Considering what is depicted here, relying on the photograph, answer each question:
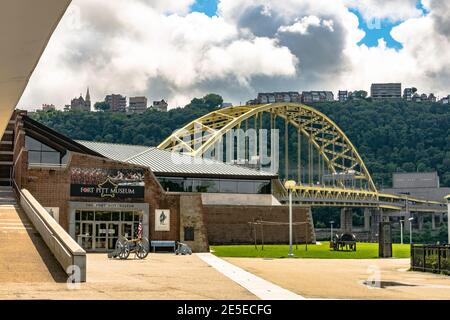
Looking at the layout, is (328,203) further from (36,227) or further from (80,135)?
(36,227)

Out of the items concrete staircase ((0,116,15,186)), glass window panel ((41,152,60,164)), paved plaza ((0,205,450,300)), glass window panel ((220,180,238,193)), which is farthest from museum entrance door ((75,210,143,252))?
paved plaza ((0,205,450,300))

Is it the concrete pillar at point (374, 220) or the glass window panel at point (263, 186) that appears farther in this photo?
the concrete pillar at point (374, 220)

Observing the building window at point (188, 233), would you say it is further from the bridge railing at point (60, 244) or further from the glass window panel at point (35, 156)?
the bridge railing at point (60, 244)

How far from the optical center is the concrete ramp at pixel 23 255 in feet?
66.0

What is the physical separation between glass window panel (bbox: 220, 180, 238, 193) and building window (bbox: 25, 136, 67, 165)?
1477 cm

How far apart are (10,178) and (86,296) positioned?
1486 inches

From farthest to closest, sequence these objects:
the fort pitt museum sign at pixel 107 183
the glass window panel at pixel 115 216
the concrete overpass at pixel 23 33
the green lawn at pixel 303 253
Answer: the glass window panel at pixel 115 216, the fort pitt museum sign at pixel 107 183, the green lawn at pixel 303 253, the concrete overpass at pixel 23 33

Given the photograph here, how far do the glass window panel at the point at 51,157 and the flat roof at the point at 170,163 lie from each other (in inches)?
248

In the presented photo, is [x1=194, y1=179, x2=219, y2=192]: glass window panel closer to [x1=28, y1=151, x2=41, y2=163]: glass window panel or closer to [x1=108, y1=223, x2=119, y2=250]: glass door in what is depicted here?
[x1=108, y1=223, x2=119, y2=250]: glass door

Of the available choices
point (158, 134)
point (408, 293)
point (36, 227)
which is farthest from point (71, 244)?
point (158, 134)

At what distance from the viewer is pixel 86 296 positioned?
1639 centimetres

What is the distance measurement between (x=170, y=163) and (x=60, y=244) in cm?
3611

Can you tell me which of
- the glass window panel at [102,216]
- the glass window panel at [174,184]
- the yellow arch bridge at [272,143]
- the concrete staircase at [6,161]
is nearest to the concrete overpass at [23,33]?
the glass window panel at [102,216]

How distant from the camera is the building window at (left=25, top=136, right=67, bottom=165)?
50031mm
